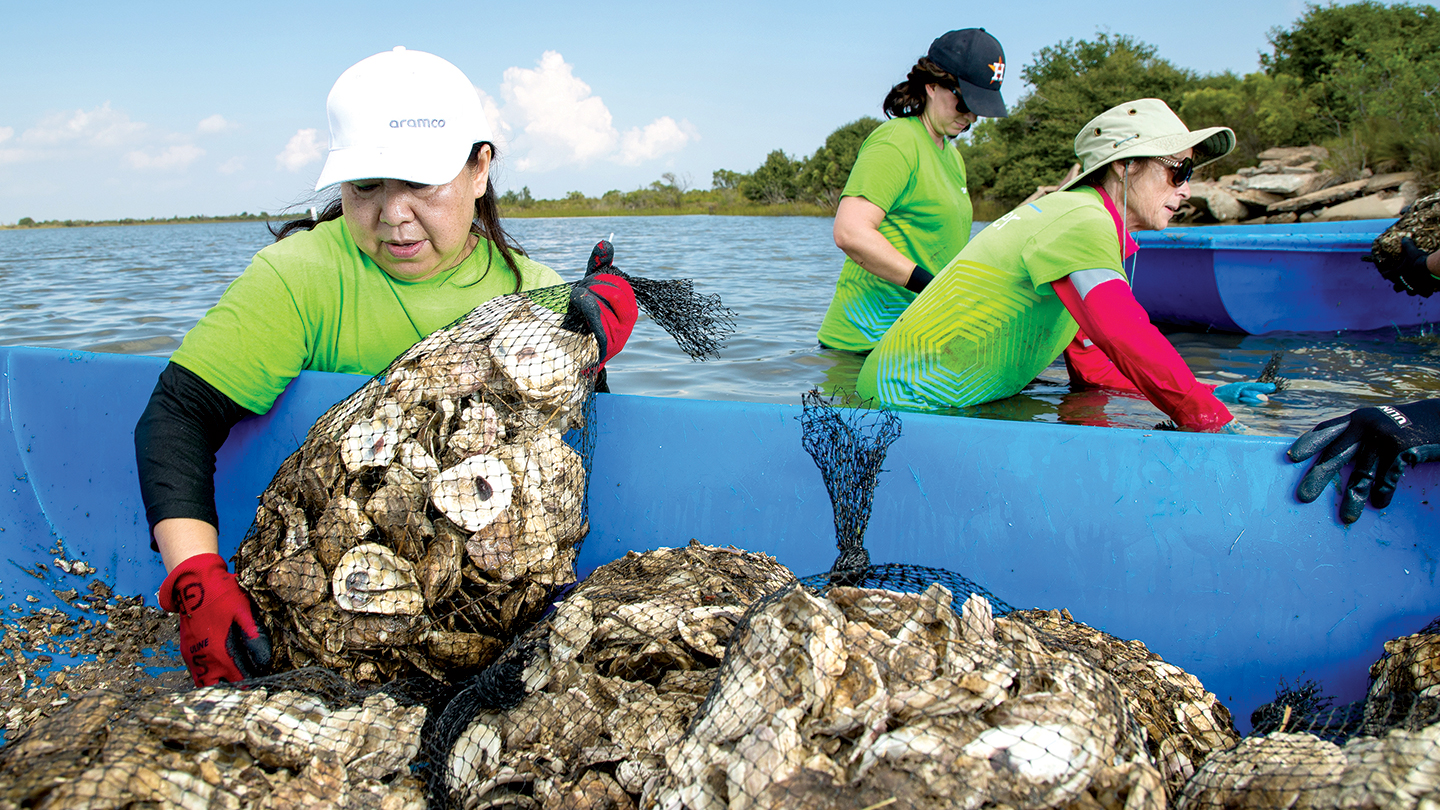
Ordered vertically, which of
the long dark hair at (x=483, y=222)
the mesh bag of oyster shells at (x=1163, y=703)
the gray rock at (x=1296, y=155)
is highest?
the gray rock at (x=1296, y=155)

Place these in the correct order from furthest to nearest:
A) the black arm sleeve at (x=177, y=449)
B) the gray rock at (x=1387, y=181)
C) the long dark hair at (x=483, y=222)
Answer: the gray rock at (x=1387, y=181)
the long dark hair at (x=483, y=222)
the black arm sleeve at (x=177, y=449)

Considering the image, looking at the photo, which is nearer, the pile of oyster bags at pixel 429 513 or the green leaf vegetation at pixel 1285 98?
the pile of oyster bags at pixel 429 513

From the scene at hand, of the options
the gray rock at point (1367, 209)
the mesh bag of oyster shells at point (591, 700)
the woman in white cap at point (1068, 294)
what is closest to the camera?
the mesh bag of oyster shells at point (591, 700)

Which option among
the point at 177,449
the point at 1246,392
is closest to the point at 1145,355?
the point at 1246,392

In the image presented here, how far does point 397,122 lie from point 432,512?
3.02ft

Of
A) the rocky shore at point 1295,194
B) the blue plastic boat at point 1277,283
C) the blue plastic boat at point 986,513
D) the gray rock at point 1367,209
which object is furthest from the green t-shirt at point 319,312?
the rocky shore at point 1295,194

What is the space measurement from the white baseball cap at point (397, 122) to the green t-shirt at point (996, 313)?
5.98 ft

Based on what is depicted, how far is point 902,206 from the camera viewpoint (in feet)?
13.4

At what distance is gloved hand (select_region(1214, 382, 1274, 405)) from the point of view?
3.93m

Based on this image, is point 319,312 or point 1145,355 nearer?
point 319,312

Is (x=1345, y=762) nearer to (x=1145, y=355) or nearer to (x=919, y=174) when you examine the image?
(x=1145, y=355)

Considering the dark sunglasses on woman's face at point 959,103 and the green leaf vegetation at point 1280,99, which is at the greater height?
the green leaf vegetation at point 1280,99

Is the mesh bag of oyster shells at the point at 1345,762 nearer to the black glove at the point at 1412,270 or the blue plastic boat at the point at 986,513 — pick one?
the blue plastic boat at the point at 986,513

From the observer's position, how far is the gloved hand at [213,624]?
1.82 m
